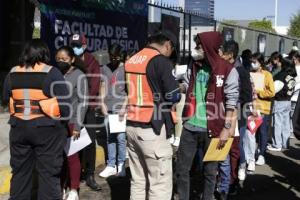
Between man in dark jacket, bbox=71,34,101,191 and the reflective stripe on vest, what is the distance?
1548mm

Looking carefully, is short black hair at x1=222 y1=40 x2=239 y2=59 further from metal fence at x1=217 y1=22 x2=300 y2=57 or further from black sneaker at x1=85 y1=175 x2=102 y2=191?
metal fence at x1=217 y1=22 x2=300 y2=57

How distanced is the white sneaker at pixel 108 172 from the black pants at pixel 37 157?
2029mm

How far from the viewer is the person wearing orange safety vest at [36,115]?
15.7 ft

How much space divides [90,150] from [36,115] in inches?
74.3

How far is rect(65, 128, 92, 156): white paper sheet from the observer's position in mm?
5773

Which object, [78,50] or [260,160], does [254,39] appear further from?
[78,50]

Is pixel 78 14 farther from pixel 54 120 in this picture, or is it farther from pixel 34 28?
pixel 54 120

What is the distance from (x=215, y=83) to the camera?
5.10 meters

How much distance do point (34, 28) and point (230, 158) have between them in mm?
5952

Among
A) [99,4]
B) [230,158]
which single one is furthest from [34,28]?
[230,158]

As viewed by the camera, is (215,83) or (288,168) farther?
(288,168)

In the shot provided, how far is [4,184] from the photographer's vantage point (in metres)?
6.19

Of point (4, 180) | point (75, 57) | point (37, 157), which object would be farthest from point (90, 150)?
point (37, 157)

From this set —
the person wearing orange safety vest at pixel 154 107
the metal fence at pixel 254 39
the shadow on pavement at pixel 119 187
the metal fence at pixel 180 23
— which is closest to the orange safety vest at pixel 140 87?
the person wearing orange safety vest at pixel 154 107
